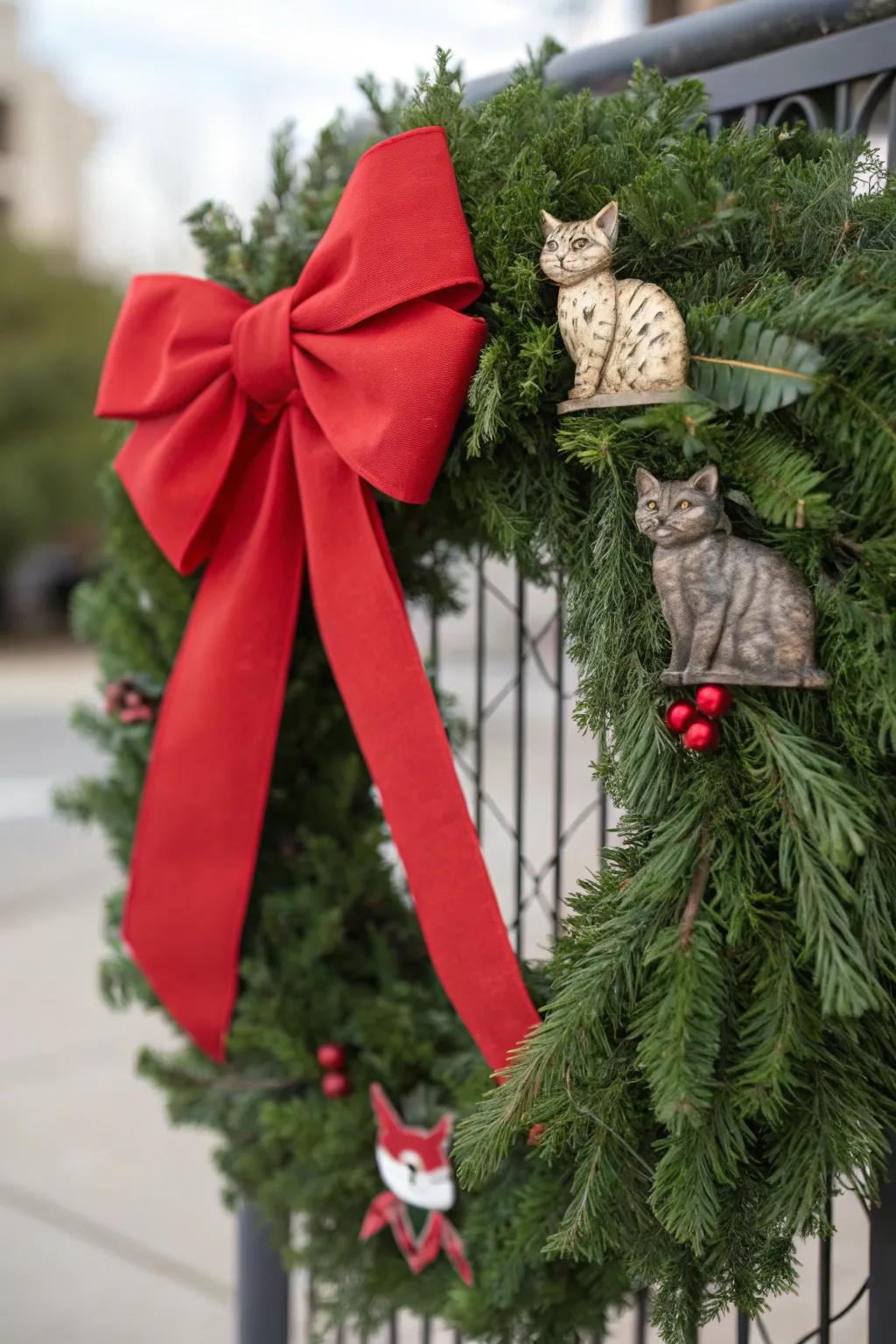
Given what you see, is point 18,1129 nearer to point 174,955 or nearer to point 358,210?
point 174,955

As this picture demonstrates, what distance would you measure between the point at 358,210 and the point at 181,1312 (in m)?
2.11

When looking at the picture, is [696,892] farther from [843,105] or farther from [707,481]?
[843,105]

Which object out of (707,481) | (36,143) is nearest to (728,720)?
(707,481)

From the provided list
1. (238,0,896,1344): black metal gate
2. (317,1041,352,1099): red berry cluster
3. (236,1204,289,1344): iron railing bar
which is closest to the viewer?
(238,0,896,1344): black metal gate

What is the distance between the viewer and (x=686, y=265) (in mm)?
866

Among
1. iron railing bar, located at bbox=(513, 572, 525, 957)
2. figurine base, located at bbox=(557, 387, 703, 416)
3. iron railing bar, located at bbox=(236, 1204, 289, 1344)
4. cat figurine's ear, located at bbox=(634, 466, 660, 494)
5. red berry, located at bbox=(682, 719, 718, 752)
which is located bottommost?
iron railing bar, located at bbox=(236, 1204, 289, 1344)

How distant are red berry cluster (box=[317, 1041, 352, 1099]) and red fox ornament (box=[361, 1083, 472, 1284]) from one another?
4cm

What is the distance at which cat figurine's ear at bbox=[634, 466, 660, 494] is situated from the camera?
2.62ft

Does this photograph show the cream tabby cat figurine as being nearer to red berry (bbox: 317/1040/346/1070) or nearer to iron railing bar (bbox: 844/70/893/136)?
iron railing bar (bbox: 844/70/893/136)

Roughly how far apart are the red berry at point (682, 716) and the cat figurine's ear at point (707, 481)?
14 centimetres

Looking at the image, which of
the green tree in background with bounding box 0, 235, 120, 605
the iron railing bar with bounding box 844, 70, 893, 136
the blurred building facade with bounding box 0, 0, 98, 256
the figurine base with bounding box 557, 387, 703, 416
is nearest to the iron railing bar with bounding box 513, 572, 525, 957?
the figurine base with bounding box 557, 387, 703, 416

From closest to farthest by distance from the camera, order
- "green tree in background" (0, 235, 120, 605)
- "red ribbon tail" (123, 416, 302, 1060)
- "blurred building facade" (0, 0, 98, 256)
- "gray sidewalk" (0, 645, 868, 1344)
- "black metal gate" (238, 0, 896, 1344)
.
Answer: "black metal gate" (238, 0, 896, 1344), "red ribbon tail" (123, 416, 302, 1060), "gray sidewalk" (0, 645, 868, 1344), "green tree in background" (0, 235, 120, 605), "blurred building facade" (0, 0, 98, 256)

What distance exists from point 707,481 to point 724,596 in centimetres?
7

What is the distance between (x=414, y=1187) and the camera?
4.05ft
